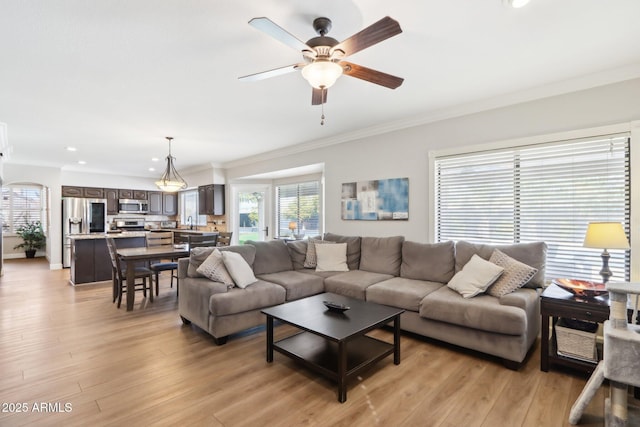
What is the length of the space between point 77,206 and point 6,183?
1.35 m

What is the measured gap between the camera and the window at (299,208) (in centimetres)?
639

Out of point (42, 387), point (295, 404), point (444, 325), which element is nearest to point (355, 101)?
point (444, 325)

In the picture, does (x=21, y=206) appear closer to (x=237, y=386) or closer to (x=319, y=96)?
(x=237, y=386)

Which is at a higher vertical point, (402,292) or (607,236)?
(607,236)

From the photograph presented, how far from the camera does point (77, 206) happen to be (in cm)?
757

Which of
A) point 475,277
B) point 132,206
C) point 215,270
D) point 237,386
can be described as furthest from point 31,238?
point 475,277

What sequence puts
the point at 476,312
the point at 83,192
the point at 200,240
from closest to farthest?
the point at 476,312, the point at 200,240, the point at 83,192

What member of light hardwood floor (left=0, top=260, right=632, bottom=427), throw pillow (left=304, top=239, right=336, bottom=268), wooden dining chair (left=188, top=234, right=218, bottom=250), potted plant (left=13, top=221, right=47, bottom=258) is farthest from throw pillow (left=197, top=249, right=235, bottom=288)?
potted plant (left=13, top=221, right=47, bottom=258)

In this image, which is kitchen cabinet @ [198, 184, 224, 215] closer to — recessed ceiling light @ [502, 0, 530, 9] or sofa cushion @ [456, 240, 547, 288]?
sofa cushion @ [456, 240, 547, 288]

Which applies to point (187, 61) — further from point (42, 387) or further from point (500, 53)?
point (42, 387)

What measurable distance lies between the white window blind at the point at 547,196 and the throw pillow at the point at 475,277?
73 cm

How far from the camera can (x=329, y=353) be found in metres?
2.50

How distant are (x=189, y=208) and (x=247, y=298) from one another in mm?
7007

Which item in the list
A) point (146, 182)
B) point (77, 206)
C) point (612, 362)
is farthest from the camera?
point (146, 182)
